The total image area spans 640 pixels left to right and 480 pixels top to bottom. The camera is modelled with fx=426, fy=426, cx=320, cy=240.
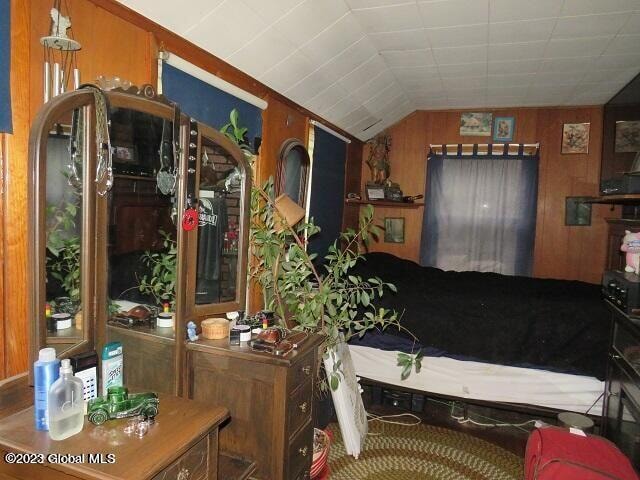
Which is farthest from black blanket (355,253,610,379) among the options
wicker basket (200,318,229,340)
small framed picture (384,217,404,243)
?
small framed picture (384,217,404,243)

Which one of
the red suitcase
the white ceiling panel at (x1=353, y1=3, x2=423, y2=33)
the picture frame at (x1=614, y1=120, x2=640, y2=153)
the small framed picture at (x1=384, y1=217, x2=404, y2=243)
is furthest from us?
the small framed picture at (x1=384, y1=217, x2=404, y2=243)

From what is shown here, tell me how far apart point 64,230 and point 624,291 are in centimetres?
260

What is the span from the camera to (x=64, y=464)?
3.46 ft

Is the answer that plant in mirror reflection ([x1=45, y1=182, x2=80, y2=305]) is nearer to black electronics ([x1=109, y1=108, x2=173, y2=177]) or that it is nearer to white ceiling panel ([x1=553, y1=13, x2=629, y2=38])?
black electronics ([x1=109, y1=108, x2=173, y2=177])

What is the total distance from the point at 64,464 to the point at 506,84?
3.93 metres

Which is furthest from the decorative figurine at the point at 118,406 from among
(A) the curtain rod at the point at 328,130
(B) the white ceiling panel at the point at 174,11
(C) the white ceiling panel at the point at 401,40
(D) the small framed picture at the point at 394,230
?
(D) the small framed picture at the point at 394,230

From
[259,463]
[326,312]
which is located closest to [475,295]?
[326,312]

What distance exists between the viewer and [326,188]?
3836 mm

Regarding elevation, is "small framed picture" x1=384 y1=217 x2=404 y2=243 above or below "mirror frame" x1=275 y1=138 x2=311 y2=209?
below

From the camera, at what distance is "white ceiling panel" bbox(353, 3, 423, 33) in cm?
232

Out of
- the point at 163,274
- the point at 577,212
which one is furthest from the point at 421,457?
the point at 577,212

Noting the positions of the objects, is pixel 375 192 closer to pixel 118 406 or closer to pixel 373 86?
pixel 373 86

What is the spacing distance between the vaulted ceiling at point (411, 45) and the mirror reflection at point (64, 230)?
2.17ft

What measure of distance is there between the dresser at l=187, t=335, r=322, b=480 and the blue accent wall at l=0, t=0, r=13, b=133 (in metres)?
1.03
